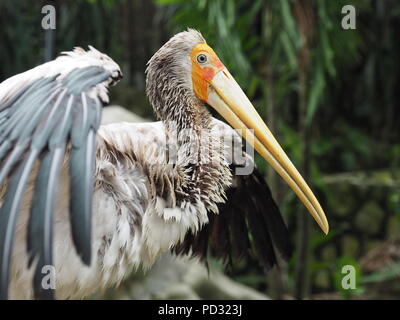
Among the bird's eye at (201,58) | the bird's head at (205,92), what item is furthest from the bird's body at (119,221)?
the bird's eye at (201,58)

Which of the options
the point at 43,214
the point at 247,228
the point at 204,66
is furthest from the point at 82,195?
the point at 247,228

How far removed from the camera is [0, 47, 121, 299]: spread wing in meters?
1.46

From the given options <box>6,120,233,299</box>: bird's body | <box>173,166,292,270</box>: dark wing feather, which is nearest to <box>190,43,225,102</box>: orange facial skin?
<box>6,120,233,299</box>: bird's body

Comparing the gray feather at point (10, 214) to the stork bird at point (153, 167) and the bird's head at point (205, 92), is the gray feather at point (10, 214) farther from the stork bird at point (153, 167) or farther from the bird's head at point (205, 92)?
the bird's head at point (205, 92)

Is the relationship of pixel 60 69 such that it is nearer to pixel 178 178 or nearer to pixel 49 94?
pixel 49 94

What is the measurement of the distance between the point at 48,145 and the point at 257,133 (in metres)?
0.79

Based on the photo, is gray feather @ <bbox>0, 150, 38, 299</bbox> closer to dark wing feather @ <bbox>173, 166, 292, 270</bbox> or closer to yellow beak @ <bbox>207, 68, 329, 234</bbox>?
yellow beak @ <bbox>207, 68, 329, 234</bbox>

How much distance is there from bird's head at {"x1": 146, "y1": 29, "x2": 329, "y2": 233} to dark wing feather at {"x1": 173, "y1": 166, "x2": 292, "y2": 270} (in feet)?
1.35

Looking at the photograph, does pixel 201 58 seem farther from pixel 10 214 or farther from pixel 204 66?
pixel 10 214

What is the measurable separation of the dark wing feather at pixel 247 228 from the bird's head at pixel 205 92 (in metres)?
0.41

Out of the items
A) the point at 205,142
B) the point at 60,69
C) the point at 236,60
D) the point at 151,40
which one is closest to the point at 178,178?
the point at 205,142
